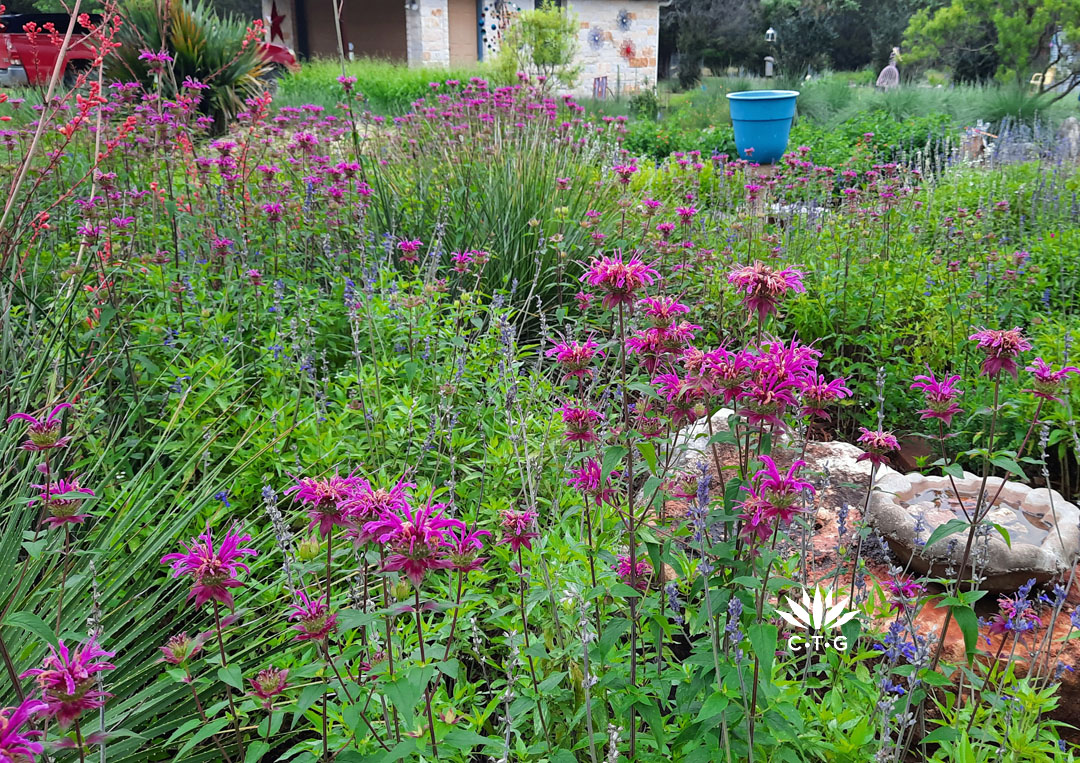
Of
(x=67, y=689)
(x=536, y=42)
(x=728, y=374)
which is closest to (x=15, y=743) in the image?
(x=67, y=689)

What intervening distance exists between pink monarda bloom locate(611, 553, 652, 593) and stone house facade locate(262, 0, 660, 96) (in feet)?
68.8

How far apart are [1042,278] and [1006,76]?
58.0 ft

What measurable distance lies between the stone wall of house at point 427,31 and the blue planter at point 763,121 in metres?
13.0

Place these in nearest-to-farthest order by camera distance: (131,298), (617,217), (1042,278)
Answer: (131,298)
(1042,278)
(617,217)

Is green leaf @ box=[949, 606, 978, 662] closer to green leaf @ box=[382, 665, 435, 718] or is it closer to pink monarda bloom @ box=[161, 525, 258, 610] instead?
green leaf @ box=[382, 665, 435, 718]

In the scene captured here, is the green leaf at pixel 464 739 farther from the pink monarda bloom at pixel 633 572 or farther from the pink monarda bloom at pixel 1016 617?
the pink monarda bloom at pixel 1016 617

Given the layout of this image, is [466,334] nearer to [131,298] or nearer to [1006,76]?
[131,298]

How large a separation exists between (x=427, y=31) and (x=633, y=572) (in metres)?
21.8

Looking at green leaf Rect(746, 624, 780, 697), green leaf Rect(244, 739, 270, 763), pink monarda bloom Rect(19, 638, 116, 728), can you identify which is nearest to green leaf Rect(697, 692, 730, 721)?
green leaf Rect(746, 624, 780, 697)

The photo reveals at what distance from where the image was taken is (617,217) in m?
5.46

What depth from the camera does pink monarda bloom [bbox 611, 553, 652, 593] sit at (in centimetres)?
168

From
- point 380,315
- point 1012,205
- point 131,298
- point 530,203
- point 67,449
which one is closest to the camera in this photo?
point 67,449

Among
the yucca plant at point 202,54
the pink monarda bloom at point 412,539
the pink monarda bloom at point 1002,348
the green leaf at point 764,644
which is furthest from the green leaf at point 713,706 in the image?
the yucca plant at point 202,54

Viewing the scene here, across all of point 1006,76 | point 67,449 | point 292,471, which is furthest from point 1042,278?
point 1006,76
